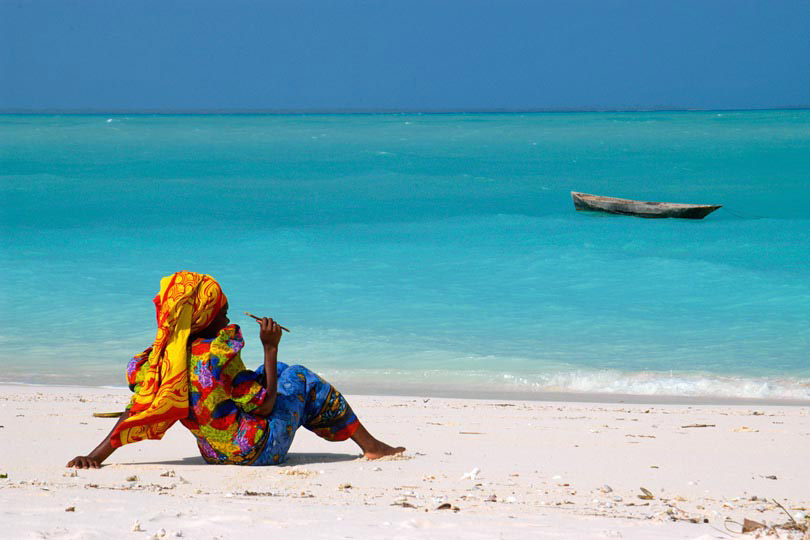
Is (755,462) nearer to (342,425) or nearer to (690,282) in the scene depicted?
Result: (342,425)

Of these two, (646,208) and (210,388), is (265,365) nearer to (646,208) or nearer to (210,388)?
(210,388)

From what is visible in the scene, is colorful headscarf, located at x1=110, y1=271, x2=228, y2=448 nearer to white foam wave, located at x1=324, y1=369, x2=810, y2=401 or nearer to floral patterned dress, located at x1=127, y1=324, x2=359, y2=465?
floral patterned dress, located at x1=127, y1=324, x2=359, y2=465

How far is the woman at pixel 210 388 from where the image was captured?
4277mm

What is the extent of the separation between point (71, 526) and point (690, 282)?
12613 mm

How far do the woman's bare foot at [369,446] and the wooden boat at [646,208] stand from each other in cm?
1952

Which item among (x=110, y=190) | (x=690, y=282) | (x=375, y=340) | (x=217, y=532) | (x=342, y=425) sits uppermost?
(x=110, y=190)

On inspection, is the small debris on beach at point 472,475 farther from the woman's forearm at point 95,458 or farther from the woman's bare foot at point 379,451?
the woman's forearm at point 95,458

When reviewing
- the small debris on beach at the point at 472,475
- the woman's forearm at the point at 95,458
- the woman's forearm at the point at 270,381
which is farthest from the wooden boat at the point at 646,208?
the woman's forearm at the point at 95,458

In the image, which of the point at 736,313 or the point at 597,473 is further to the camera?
the point at 736,313

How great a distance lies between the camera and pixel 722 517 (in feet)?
12.3

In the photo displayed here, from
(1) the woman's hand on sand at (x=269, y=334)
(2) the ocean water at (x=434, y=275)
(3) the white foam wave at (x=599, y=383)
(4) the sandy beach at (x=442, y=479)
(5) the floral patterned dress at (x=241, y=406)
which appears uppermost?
(2) the ocean water at (x=434, y=275)

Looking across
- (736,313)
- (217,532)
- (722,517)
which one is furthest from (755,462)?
(736,313)

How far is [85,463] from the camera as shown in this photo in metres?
4.53

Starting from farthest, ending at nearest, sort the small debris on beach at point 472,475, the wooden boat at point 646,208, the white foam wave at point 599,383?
the wooden boat at point 646,208, the white foam wave at point 599,383, the small debris on beach at point 472,475
